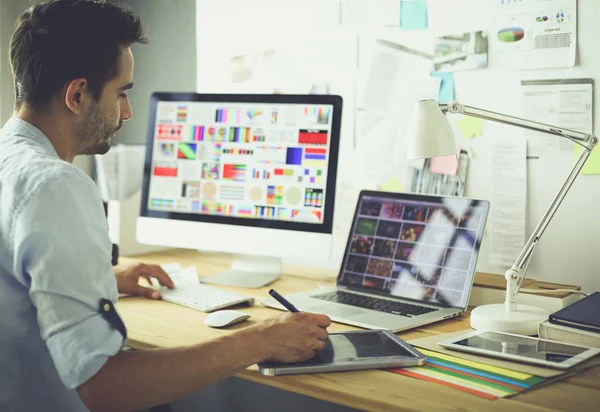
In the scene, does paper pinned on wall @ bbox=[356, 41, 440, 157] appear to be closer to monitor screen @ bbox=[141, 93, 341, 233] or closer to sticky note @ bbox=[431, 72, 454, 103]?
sticky note @ bbox=[431, 72, 454, 103]

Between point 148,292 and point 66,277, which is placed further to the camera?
point 148,292

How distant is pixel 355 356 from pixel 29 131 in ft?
2.27

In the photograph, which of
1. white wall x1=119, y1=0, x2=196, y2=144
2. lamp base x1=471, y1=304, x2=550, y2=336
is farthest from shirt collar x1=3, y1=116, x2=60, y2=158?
white wall x1=119, y1=0, x2=196, y2=144

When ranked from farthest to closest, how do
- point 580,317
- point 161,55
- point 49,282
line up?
point 161,55 < point 580,317 < point 49,282

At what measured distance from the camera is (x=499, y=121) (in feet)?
5.04

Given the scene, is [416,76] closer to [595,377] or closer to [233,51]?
[233,51]

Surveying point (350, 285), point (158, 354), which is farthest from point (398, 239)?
point (158, 354)

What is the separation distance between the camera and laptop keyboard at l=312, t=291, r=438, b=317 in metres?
1.67

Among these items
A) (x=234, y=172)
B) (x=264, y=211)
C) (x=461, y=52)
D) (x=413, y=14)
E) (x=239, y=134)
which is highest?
(x=413, y=14)

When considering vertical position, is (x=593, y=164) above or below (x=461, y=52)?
below

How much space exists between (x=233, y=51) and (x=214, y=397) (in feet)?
3.57

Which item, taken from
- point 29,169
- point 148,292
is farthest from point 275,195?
point 29,169

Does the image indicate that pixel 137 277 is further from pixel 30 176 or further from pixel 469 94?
pixel 469 94

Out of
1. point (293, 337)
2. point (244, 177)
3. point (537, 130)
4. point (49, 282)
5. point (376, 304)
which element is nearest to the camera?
point (49, 282)
